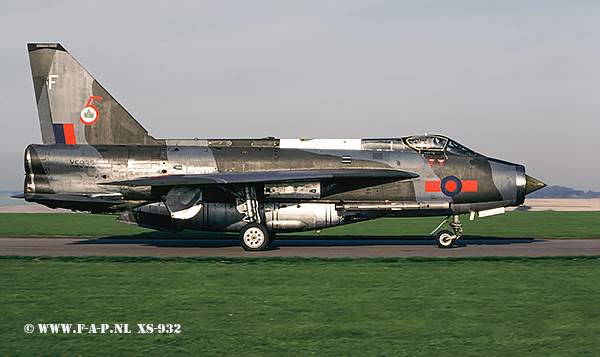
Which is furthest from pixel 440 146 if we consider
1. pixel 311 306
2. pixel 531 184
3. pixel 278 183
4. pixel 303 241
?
pixel 311 306

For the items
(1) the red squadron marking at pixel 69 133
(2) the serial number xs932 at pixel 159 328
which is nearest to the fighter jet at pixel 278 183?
(1) the red squadron marking at pixel 69 133

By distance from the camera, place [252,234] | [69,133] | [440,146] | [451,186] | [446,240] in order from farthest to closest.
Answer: [69,133] < [440,146] < [451,186] < [446,240] < [252,234]

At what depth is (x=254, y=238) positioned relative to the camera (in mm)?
17781

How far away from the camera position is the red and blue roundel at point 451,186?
18672 millimetres

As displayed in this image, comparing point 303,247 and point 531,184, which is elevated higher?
point 531,184

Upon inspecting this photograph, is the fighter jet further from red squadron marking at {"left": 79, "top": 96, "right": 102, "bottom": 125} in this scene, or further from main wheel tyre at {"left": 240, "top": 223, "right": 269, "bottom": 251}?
red squadron marking at {"left": 79, "top": 96, "right": 102, "bottom": 125}

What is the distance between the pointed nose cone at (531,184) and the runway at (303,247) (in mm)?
1922

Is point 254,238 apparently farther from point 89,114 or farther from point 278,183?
point 89,114

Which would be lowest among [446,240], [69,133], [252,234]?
[446,240]

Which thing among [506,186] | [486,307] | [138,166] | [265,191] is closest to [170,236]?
[138,166]

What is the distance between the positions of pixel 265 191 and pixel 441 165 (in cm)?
607

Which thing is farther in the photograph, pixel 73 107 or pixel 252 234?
→ pixel 73 107

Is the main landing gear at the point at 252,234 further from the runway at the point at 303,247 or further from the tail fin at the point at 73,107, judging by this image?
the tail fin at the point at 73,107

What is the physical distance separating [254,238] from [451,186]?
22.5ft
